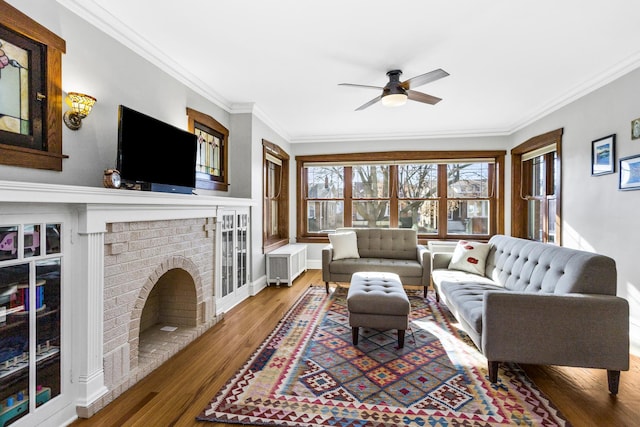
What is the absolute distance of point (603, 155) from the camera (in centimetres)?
325

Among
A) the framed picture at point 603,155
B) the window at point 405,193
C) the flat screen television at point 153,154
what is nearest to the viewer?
the flat screen television at point 153,154

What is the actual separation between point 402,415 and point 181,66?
3.45 m

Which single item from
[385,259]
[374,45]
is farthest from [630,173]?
[385,259]

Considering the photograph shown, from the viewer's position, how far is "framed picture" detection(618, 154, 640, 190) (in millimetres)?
2828

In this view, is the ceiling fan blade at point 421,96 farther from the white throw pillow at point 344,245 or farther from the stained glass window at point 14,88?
the stained glass window at point 14,88

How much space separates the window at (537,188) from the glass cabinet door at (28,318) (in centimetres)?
507

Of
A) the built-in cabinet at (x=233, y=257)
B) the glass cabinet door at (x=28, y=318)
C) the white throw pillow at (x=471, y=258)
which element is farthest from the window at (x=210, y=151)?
the white throw pillow at (x=471, y=258)

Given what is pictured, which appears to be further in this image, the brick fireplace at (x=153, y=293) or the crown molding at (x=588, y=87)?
the crown molding at (x=588, y=87)

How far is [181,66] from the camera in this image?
3.09m

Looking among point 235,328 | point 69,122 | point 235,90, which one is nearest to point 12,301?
point 69,122

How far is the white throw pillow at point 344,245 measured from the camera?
4500 millimetres

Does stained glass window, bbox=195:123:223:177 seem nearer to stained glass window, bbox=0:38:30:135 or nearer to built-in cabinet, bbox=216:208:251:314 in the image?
built-in cabinet, bbox=216:208:251:314

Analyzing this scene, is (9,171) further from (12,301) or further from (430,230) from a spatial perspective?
(430,230)

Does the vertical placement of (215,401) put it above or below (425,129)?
below
